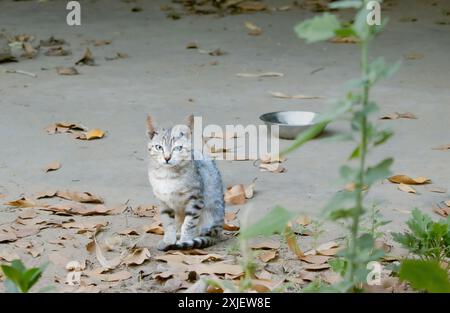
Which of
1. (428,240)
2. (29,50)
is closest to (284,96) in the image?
(29,50)

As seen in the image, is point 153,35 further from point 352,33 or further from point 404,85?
point 352,33

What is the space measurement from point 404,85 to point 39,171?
351cm

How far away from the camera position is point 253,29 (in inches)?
392

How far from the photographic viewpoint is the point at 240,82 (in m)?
7.55

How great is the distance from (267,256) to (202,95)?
11.0 ft

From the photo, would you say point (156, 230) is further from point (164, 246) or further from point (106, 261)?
point (106, 261)

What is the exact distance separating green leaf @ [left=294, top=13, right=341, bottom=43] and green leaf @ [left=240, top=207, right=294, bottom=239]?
416mm

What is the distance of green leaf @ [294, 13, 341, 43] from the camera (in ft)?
6.45

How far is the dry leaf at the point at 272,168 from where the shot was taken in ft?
16.9

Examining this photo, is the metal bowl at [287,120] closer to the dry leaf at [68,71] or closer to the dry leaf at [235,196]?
the dry leaf at [235,196]

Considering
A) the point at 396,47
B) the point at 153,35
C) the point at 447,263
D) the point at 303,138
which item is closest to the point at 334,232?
the point at 447,263

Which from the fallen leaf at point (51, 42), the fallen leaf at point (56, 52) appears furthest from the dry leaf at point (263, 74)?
the fallen leaf at point (51, 42)
